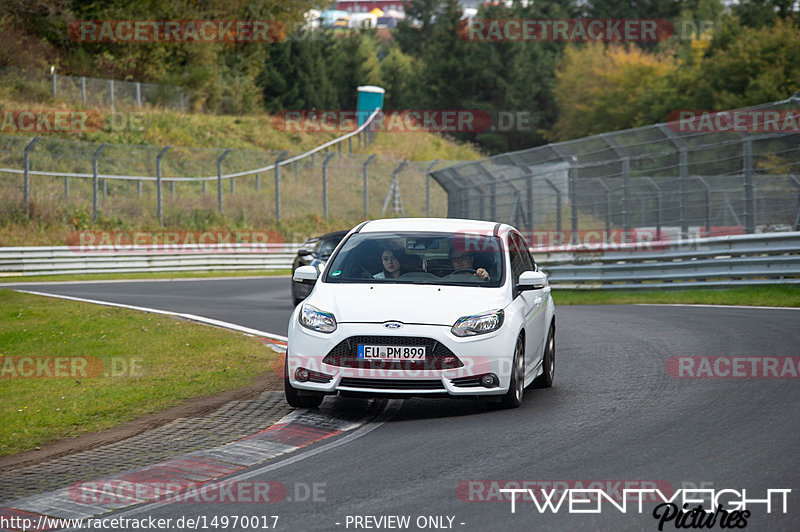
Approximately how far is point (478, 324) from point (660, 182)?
15.8 meters

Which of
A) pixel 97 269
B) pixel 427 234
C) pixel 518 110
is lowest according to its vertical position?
pixel 97 269

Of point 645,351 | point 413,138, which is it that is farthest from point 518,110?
point 645,351

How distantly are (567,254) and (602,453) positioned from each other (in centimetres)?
1689

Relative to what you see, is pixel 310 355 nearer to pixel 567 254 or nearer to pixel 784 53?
pixel 567 254

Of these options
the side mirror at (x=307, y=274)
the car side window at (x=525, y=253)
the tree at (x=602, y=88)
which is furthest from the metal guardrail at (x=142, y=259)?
the tree at (x=602, y=88)

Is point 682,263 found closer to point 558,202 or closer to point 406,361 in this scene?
point 558,202

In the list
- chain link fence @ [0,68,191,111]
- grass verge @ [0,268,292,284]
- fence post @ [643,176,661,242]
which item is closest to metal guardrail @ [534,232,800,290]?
fence post @ [643,176,661,242]

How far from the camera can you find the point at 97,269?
3097 centimetres

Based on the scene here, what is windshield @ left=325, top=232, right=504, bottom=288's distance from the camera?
29.8ft

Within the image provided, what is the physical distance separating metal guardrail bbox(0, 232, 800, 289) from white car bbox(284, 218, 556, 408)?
10.5m

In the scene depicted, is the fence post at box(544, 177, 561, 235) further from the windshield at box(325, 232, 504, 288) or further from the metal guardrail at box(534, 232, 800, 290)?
the windshield at box(325, 232, 504, 288)

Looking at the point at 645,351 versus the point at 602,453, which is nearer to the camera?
the point at 602,453

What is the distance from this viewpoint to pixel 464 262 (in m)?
9.29

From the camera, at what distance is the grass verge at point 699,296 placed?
18.1m
